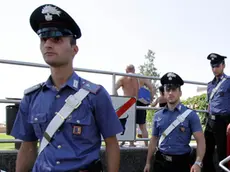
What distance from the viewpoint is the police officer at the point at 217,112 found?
5.88 m

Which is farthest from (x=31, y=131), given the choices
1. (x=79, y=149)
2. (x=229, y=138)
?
(x=229, y=138)

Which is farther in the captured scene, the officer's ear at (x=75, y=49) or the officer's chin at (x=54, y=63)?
the officer's ear at (x=75, y=49)

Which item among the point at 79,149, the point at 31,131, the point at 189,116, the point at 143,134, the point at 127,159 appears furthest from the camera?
the point at 143,134

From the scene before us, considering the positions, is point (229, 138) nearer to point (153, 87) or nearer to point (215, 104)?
point (215, 104)

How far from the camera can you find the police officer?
5.88m

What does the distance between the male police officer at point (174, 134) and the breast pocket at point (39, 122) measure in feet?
8.29

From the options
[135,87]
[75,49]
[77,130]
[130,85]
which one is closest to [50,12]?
[75,49]

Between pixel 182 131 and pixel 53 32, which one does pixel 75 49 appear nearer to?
pixel 53 32

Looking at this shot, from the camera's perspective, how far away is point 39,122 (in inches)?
92.1

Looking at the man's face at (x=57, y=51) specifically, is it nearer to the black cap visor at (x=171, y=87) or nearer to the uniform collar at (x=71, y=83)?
the uniform collar at (x=71, y=83)

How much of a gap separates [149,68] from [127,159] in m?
66.1

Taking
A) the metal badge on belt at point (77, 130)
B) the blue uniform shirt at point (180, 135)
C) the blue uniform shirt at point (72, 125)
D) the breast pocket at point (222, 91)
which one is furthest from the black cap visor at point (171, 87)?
the metal badge on belt at point (77, 130)

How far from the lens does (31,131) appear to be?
8.31ft

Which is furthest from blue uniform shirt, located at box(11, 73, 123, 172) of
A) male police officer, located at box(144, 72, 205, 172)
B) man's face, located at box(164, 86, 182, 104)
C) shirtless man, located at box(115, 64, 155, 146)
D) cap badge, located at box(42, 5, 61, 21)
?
shirtless man, located at box(115, 64, 155, 146)
